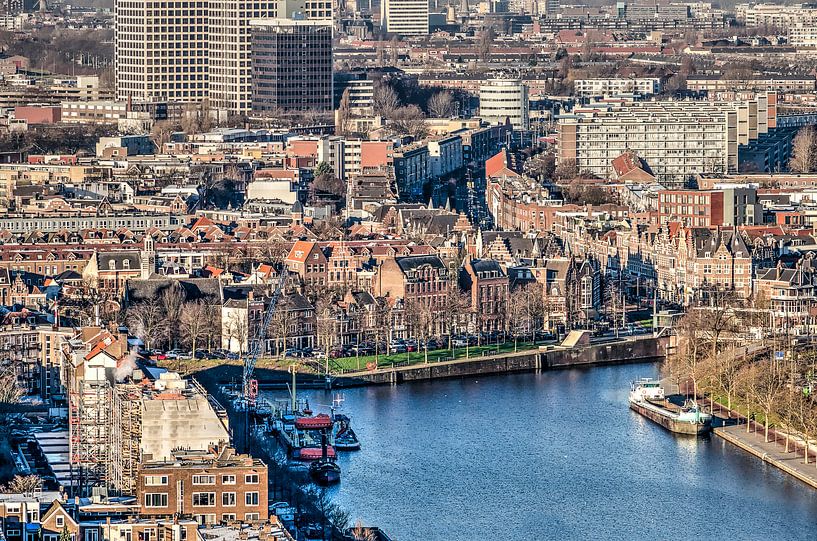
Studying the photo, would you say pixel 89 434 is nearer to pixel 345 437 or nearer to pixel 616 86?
pixel 345 437

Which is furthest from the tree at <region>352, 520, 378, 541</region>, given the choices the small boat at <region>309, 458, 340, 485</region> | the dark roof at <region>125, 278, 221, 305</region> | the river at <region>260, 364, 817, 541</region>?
the dark roof at <region>125, 278, 221, 305</region>

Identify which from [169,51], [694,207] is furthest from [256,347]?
[169,51]

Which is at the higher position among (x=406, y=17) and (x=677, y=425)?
(x=406, y=17)

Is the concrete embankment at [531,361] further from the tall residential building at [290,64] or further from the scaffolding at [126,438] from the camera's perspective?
the tall residential building at [290,64]

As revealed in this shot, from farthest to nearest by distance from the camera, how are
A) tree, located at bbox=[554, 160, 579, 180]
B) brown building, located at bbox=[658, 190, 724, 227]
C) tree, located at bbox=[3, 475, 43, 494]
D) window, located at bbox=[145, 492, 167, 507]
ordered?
1. tree, located at bbox=[554, 160, 579, 180]
2. brown building, located at bbox=[658, 190, 724, 227]
3. tree, located at bbox=[3, 475, 43, 494]
4. window, located at bbox=[145, 492, 167, 507]

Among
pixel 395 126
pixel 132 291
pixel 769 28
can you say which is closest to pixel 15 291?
pixel 132 291

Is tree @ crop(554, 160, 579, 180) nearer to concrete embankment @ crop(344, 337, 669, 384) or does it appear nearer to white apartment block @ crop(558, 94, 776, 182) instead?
white apartment block @ crop(558, 94, 776, 182)

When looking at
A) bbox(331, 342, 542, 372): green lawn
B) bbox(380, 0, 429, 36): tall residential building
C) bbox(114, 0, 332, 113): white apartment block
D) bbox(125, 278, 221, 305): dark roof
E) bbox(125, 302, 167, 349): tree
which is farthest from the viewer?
bbox(380, 0, 429, 36): tall residential building
